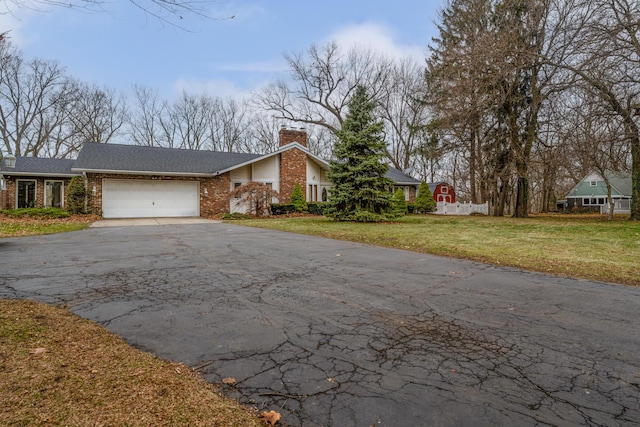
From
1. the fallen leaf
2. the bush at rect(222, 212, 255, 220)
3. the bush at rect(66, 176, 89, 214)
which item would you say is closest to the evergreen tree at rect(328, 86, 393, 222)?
the bush at rect(222, 212, 255, 220)

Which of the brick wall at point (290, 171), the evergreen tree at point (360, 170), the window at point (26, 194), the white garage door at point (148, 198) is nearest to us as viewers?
the evergreen tree at point (360, 170)

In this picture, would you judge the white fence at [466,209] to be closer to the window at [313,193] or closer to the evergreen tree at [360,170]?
the window at [313,193]

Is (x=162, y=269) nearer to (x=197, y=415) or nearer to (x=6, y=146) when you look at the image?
(x=197, y=415)

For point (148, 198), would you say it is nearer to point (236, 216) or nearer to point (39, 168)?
point (236, 216)

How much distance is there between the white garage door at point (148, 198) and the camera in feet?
63.7

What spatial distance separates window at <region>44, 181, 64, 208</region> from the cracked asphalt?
61.7 ft

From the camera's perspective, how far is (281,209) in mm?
21266

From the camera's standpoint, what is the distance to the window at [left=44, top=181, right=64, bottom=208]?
857 inches

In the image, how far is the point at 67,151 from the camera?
109ft

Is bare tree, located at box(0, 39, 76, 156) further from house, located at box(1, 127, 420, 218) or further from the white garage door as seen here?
the white garage door

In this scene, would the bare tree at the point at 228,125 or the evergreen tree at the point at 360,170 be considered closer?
the evergreen tree at the point at 360,170

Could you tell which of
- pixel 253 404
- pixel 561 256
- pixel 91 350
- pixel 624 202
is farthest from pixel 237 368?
pixel 624 202

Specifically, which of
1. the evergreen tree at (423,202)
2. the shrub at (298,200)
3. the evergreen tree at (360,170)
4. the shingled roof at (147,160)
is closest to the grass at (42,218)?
the shingled roof at (147,160)

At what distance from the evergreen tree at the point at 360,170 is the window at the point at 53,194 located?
17.2 metres
